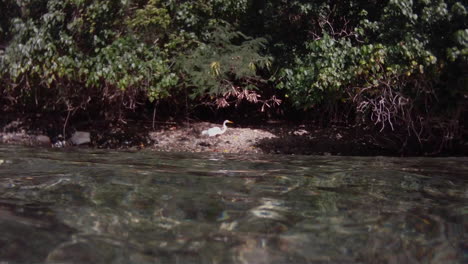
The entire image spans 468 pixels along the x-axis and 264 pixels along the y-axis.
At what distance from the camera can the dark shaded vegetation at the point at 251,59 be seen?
7.71 meters

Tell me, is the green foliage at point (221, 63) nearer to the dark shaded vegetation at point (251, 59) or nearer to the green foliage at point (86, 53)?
the dark shaded vegetation at point (251, 59)

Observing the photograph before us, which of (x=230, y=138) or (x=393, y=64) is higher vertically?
(x=393, y=64)

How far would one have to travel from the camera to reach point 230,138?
35.0ft

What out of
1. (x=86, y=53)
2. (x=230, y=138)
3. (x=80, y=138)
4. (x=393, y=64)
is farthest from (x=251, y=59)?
(x=80, y=138)

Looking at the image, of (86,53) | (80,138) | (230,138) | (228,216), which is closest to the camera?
(228,216)

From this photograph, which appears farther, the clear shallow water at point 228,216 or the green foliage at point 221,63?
the green foliage at point 221,63

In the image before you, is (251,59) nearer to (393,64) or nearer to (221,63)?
(221,63)

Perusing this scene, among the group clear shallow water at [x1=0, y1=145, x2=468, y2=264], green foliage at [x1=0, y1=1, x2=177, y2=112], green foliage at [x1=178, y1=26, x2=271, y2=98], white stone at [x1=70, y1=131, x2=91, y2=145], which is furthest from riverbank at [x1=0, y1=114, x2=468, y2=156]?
clear shallow water at [x1=0, y1=145, x2=468, y2=264]

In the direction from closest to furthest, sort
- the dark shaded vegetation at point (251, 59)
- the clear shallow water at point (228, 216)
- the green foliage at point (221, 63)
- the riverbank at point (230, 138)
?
1. the clear shallow water at point (228, 216)
2. the dark shaded vegetation at point (251, 59)
3. the green foliage at point (221, 63)
4. the riverbank at point (230, 138)

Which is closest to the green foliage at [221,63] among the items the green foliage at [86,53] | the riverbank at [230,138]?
the green foliage at [86,53]

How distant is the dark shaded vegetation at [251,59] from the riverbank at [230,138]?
0.75 ft

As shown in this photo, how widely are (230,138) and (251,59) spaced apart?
1994mm

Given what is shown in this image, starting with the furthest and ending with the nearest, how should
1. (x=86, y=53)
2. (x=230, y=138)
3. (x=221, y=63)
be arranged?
(x=230, y=138) → (x=86, y=53) → (x=221, y=63)

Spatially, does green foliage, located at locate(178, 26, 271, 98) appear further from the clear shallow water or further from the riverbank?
the clear shallow water
